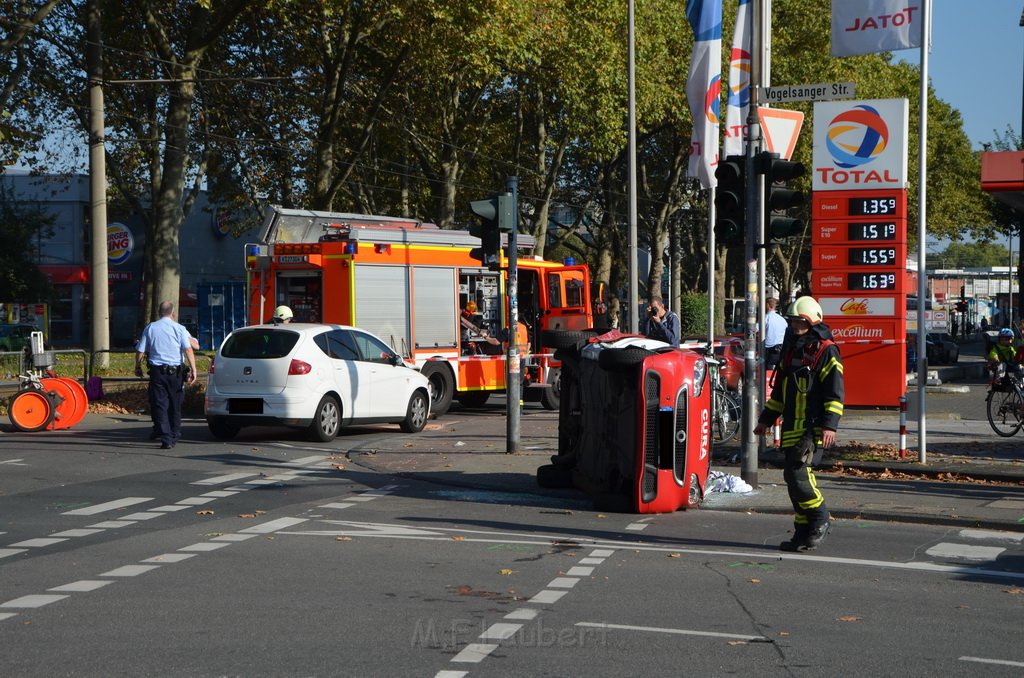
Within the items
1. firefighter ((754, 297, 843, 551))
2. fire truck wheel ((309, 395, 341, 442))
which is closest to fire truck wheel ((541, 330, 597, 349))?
firefighter ((754, 297, 843, 551))

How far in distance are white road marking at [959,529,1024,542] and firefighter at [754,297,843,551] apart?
1.47m

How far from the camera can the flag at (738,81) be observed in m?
15.4

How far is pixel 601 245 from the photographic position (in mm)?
52031

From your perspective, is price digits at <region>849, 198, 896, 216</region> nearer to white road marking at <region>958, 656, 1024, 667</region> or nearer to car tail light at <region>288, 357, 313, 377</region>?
car tail light at <region>288, 357, 313, 377</region>

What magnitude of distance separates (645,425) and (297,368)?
23.1ft

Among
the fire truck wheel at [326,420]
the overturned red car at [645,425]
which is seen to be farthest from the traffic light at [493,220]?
the overturned red car at [645,425]

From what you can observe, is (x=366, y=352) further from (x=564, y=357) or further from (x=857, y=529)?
(x=857, y=529)

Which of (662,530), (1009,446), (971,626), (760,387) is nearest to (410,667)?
(971,626)

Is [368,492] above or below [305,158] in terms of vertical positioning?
below

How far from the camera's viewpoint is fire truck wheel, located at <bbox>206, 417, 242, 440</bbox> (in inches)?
676

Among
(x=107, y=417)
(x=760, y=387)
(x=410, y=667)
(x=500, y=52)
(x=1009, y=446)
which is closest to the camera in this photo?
(x=410, y=667)

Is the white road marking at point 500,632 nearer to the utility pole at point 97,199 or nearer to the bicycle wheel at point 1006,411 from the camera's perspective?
the bicycle wheel at point 1006,411

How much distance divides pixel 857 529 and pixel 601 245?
41.9 m

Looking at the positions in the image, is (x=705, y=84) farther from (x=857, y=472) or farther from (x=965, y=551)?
(x=965, y=551)
